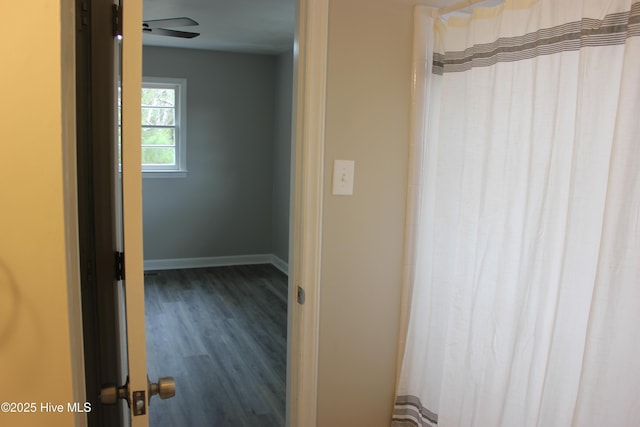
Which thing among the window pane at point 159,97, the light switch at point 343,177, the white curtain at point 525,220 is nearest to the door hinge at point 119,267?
the light switch at point 343,177

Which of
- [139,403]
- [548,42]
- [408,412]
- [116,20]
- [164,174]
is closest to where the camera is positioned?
[139,403]

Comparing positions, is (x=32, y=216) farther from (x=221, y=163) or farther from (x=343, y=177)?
(x=221, y=163)

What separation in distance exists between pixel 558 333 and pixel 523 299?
5.7 inches

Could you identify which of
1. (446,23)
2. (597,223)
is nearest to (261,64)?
(446,23)

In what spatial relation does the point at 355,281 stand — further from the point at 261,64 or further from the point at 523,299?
the point at 261,64

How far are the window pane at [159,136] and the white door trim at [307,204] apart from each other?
166 inches

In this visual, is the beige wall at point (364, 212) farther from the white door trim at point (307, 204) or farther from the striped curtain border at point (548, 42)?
the striped curtain border at point (548, 42)

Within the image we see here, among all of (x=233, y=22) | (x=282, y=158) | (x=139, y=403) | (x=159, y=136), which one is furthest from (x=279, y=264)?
(x=139, y=403)

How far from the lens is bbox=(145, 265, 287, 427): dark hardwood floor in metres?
2.78

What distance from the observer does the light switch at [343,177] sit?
1686 millimetres

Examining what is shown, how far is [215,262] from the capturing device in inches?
229

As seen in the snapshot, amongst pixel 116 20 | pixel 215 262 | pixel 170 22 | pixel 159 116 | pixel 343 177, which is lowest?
pixel 215 262

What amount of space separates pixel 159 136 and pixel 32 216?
4974 millimetres

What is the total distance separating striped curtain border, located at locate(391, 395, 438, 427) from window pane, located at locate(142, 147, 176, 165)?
4.41m
